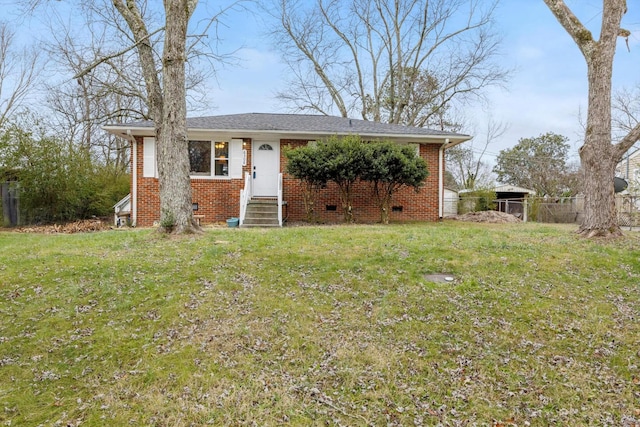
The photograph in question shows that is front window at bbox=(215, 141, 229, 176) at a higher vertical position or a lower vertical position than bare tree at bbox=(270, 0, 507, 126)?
lower

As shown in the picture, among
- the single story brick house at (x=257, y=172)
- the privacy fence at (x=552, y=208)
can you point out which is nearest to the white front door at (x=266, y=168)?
the single story brick house at (x=257, y=172)

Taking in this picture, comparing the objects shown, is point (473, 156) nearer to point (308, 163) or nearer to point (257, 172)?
point (257, 172)

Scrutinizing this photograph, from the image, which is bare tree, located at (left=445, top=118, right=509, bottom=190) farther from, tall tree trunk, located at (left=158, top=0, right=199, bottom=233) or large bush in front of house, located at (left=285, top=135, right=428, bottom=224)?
tall tree trunk, located at (left=158, top=0, right=199, bottom=233)

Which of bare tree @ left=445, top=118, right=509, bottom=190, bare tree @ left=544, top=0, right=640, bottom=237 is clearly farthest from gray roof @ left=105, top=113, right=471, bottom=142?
bare tree @ left=445, top=118, right=509, bottom=190

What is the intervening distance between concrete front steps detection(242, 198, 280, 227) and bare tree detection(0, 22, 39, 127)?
16.2m

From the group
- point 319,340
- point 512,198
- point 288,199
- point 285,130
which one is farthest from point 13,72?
point 512,198

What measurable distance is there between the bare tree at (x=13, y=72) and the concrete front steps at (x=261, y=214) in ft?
53.1

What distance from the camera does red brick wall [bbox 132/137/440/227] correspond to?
38.3ft

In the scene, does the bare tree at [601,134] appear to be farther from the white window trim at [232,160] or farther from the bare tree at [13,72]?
the bare tree at [13,72]

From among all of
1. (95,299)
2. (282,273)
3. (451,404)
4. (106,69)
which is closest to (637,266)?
(451,404)

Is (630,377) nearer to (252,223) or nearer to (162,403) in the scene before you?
(162,403)

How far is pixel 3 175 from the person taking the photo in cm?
1173

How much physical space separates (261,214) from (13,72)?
18114 mm

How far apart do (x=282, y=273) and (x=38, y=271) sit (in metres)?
3.05
